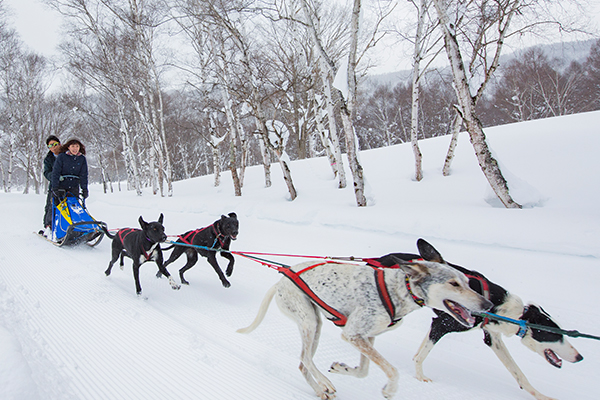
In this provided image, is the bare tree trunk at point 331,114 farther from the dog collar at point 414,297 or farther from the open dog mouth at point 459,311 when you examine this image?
the open dog mouth at point 459,311

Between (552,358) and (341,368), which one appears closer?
(552,358)

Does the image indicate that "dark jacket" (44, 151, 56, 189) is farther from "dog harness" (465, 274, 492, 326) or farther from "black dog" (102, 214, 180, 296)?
"dog harness" (465, 274, 492, 326)

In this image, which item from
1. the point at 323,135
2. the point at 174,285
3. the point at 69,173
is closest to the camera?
the point at 174,285

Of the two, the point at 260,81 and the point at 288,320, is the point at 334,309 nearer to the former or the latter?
the point at 288,320

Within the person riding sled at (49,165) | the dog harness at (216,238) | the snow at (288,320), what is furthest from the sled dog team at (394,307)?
the person riding sled at (49,165)

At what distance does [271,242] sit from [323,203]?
84.4 inches

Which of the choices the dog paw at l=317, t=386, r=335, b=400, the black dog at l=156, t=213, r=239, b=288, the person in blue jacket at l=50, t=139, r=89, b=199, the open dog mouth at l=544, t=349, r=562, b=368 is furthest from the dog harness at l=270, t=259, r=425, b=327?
the person in blue jacket at l=50, t=139, r=89, b=199

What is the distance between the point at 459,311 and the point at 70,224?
687 cm

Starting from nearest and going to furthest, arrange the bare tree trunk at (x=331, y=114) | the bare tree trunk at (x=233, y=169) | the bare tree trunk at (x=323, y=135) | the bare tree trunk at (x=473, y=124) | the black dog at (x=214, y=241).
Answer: the black dog at (x=214, y=241) → the bare tree trunk at (x=473, y=124) → the bare tree trunk at (x=331, y=114) → the bare tree trunk at (x=233, y=169) → the bare tree trunk at (x=323, y=135)

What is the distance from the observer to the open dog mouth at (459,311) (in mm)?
1769

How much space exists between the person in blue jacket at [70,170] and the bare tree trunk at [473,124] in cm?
719

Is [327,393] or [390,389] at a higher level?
[390,389]

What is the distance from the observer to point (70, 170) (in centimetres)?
604

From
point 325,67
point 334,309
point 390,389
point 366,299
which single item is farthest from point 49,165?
point 390,389
